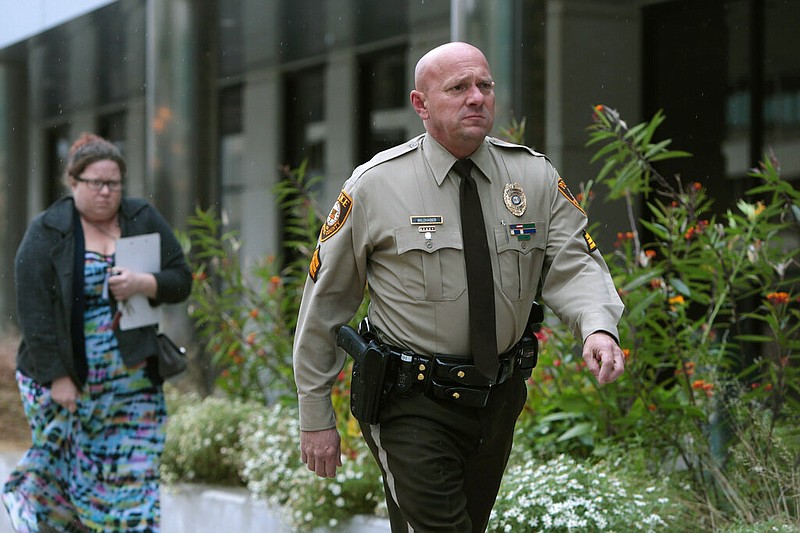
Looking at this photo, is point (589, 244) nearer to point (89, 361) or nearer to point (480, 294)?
point (480, 294)

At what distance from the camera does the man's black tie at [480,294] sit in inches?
145

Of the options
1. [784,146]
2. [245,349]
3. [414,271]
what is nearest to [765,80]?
[784,146]

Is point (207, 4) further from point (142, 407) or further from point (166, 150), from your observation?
point (142, 407)

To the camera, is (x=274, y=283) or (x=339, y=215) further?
(x=274, y=283)

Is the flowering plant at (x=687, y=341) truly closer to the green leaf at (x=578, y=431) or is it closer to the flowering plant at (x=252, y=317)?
the green leaf at (x=578, y=431)

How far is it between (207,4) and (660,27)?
3384mm

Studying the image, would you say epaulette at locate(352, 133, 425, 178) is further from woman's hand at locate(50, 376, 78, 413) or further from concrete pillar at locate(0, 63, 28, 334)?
concrete pillar at locate(0, 63, 28, 334)

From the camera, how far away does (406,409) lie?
3.77m

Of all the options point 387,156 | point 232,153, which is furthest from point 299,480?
point 232,153

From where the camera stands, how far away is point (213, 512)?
6.84 m

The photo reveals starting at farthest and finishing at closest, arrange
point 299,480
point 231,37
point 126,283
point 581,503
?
point 231,37 → point 299,480 → point 126,283 → point 581,503

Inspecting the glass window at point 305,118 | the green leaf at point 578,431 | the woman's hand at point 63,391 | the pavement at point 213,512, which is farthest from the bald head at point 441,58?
the glass window at point 305,118

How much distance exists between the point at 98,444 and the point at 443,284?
9.35 ft

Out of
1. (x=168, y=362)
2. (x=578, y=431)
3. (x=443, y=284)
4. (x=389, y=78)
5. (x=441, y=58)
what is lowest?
(x=578, y=431)
